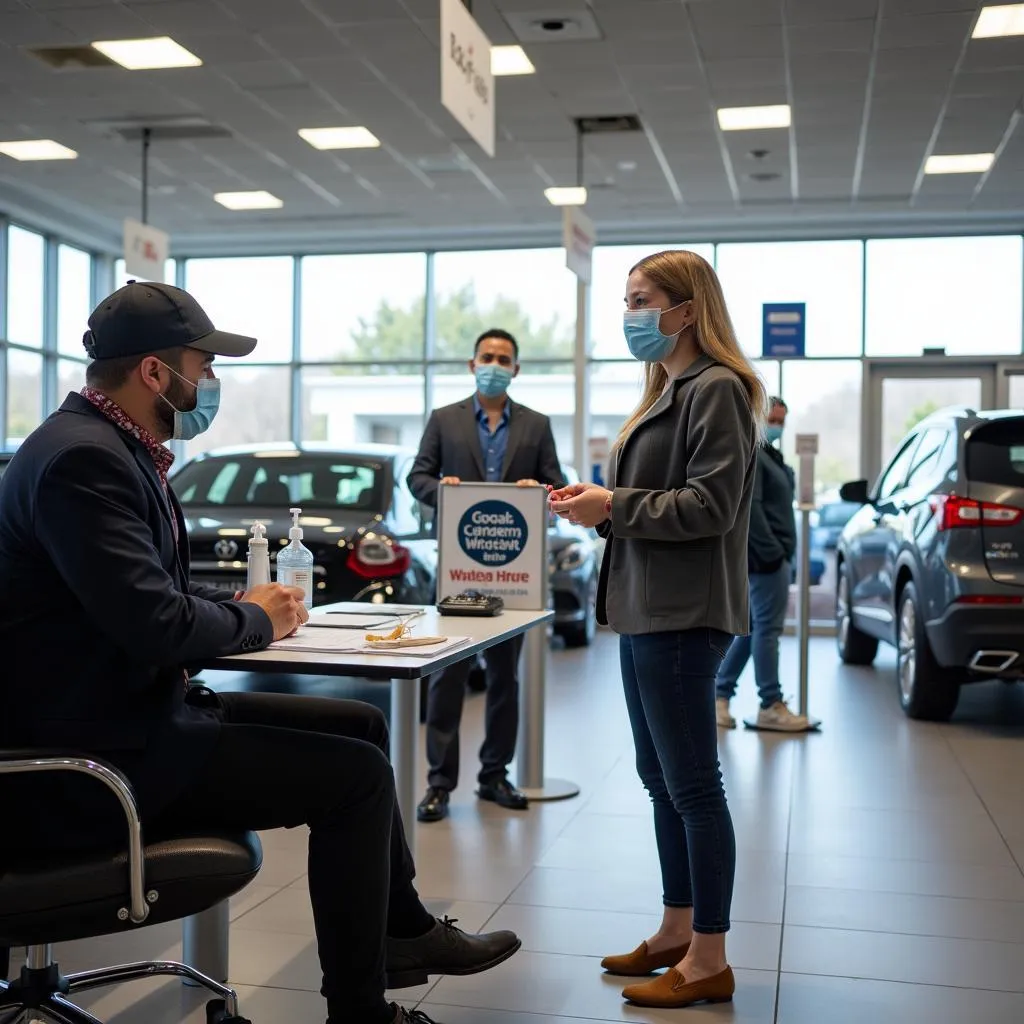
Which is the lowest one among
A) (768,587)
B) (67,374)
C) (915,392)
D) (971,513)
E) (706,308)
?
(768,587)

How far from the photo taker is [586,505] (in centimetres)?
281

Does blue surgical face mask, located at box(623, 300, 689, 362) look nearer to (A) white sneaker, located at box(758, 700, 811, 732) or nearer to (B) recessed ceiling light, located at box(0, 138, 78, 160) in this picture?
(A) white sneaker, located at box(758, 700, 811, 732)

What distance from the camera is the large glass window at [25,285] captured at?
42.7ft

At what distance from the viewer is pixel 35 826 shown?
2068mm

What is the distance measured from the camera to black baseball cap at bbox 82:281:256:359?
2322 mm

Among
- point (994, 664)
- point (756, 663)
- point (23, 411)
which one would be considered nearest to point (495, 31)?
point (756, 663)

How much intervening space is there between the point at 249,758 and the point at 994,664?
4.53 m

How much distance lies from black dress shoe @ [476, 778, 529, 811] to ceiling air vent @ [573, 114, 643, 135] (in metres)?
6.13

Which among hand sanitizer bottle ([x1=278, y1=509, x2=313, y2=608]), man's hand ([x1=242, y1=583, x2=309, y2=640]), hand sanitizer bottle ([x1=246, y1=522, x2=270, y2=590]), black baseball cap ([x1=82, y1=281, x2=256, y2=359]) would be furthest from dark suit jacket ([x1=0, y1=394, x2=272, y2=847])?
hand sanitizer bottle ([x1=278, y1=509, x2=313, y2=608])

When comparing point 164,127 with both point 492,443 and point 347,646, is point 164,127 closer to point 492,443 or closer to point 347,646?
point 492,443

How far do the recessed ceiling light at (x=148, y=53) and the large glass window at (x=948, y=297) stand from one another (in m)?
7.45

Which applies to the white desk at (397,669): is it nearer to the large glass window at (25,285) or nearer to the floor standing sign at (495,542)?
the floor standing sign at (495,542)

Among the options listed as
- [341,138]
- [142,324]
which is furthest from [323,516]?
[341,138]

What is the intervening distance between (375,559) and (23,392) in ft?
29.2
